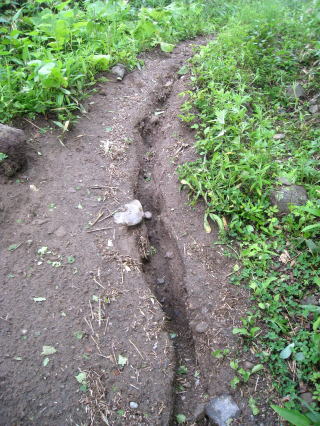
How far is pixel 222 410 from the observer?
6.97 ft

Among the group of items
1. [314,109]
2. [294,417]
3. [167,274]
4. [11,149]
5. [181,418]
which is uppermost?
[314,109]

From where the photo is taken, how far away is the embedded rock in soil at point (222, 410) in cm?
209

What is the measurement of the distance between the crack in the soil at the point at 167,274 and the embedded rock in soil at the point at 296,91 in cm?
173

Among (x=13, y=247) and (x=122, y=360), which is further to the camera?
(x=13, y=247)

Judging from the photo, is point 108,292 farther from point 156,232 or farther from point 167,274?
point 156,232

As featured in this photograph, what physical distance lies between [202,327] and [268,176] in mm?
1478

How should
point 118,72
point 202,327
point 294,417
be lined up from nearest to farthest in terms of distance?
point 294,417 < point 202,327 < point 118,72

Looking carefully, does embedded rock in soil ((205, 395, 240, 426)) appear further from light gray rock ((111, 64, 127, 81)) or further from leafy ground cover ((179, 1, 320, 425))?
light gray rock ((111, 64, 127, 81))

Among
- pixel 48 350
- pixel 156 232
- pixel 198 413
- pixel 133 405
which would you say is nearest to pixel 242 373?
pixel 198 413

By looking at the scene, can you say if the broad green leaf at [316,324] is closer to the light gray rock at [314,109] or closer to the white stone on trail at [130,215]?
the white stone on trail at [130,215]

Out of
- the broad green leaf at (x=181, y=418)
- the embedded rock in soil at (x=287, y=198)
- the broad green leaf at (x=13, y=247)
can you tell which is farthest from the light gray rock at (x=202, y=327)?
the broad green leaf at (x=13, y=247)

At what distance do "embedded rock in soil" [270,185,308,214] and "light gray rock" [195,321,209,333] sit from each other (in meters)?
1.16

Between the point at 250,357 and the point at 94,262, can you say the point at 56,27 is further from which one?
the point at 250,357

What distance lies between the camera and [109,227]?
119 inches
